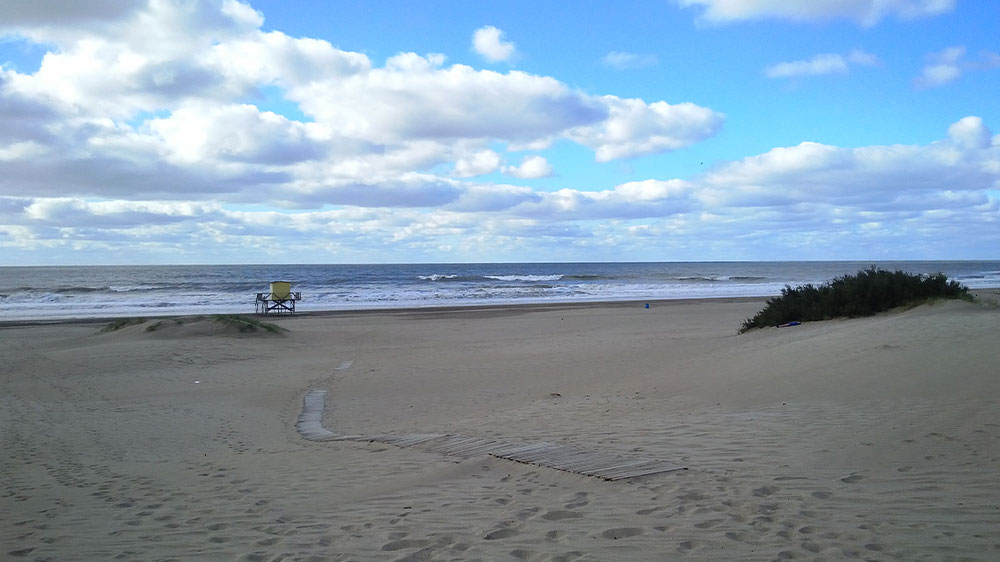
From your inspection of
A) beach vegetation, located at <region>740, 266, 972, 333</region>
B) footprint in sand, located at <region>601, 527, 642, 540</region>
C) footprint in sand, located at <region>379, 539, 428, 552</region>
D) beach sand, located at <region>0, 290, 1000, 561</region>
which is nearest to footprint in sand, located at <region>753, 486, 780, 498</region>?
beach sand, located at <region>0, 290, 1000, 561</region>

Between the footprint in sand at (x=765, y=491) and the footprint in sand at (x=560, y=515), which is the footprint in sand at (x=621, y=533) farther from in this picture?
the footprint in sand at (x=765, y=491)

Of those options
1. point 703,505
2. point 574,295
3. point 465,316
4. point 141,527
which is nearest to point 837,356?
point 703,505

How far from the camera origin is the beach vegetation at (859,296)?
16062 millimetres

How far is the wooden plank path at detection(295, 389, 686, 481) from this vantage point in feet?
19.5

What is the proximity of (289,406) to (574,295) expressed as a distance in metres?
36.6

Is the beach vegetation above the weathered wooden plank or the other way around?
above

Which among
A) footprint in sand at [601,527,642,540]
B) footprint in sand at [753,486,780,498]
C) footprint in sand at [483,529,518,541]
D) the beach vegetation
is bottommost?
footprint in sand at [483,529,518,541]

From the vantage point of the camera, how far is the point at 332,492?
5.91 meters

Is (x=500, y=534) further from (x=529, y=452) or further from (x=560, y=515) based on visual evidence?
(x=529, y=452)

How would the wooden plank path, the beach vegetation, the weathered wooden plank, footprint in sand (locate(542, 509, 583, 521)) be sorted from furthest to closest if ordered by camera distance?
the beach vegetation < the wooden plank path < the weathered wooden plank < footprint in sand (locate(542, 509, 583, 521))

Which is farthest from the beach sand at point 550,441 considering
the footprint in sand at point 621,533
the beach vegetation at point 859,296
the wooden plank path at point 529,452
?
the beach vegetation at point 859,296

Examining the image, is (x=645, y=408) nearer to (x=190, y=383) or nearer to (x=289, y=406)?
(x=289, y=406)

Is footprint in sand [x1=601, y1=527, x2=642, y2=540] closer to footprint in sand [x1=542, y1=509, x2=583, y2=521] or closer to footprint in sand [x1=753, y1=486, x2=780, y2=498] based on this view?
footprint in sand [x1=542, y1=509, x2=583, y2=521]

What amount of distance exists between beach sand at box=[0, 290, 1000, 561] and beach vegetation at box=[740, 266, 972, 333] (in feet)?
3.00
